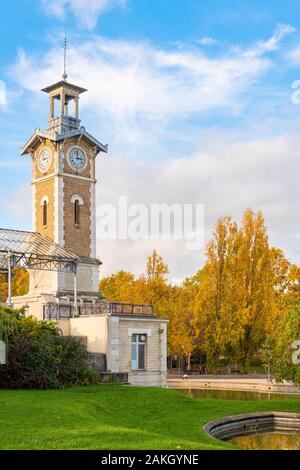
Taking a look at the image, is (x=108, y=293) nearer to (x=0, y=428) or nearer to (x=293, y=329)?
(x=293, y=329)

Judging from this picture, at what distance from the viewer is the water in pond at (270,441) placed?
1891cm

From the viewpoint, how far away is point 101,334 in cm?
3045

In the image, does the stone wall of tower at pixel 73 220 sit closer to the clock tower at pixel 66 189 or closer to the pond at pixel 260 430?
the clock tower at pixel 66 189

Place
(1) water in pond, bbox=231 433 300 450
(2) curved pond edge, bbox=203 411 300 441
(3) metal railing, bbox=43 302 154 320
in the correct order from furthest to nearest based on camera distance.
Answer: (3) metal railing, bbox=43 302 154 320, (2) curved pond edge, bbox=203 411 300 441, (1) water in pond, bbox=231 433 300 450

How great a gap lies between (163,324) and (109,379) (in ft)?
18.2

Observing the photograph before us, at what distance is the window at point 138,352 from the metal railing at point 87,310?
124 cm

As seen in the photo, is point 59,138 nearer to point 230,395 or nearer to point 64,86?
point 64,86

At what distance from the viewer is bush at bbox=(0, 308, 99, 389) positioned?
80.4 feet

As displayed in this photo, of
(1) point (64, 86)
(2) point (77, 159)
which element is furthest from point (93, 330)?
(1) point (64, 86)

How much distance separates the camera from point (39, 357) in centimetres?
2519

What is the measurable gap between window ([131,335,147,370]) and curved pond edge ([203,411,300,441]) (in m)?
9.75

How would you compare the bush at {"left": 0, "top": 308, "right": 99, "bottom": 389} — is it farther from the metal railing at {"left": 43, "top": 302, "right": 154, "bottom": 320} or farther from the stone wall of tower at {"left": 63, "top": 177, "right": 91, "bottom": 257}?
the stone wall of tower at {"left": 63, "top": 177, "right": 91, "bottom": 257}

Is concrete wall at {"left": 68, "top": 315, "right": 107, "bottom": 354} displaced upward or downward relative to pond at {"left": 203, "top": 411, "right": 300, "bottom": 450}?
upward

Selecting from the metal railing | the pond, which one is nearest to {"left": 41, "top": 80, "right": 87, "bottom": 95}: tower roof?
the metal railing
